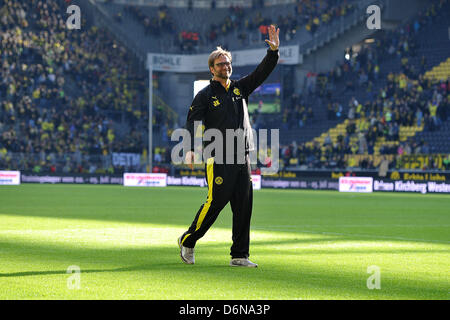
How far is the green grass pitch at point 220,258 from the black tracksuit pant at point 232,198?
444 mm

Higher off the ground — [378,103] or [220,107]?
[378,103]

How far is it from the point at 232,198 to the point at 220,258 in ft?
4.67

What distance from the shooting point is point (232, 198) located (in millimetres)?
9781

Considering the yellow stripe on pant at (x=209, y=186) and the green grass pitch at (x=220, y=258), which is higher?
the yellow stripe on pant at (x=209, y=186)

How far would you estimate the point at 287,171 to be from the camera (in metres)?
43.4

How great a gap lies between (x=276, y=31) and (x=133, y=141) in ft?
137

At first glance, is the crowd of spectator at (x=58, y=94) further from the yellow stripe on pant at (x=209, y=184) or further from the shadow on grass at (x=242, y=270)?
the yellow stripe on pant at (x=209, y=184)

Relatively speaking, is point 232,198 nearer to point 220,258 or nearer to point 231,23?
point 220,258

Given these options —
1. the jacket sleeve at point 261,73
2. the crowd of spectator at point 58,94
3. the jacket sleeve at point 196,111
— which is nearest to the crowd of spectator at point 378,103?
the crowd of spectator at point 58,94

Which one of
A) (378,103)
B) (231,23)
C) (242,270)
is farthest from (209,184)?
(231,23)

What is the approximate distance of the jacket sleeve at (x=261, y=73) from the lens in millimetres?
9734

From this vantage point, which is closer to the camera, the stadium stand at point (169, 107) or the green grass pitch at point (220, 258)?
the green grass pitch at point (220, 258)

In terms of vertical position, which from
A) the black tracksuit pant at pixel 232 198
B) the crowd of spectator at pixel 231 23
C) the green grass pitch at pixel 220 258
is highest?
the crowd of spectator at pixel 231 23
